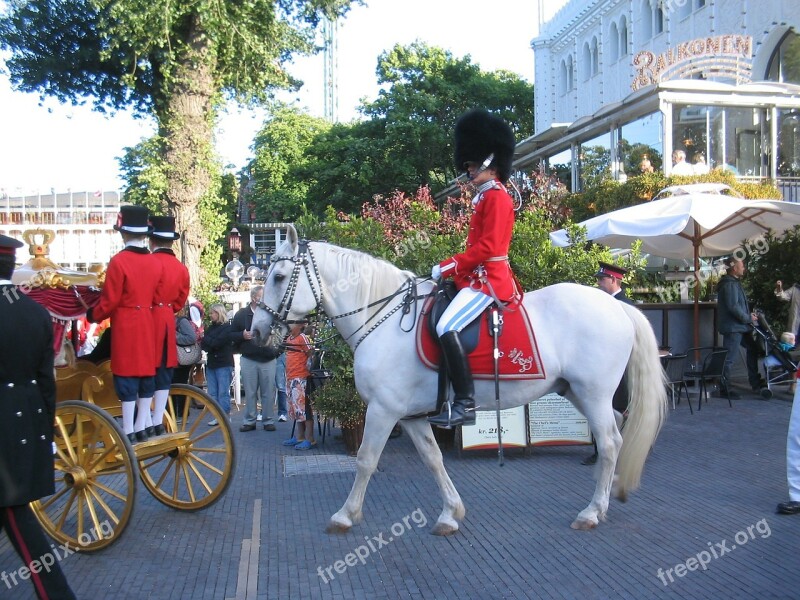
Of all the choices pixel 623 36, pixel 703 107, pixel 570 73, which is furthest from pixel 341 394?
pixel 570 73

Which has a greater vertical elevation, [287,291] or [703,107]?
[703,107]

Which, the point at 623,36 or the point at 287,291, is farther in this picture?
the point at 623,36

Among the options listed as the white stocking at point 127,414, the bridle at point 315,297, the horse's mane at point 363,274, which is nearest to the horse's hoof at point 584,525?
the bridle at point 315,297

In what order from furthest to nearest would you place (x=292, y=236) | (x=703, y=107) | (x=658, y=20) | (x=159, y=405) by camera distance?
(x=658, y=20) < (x=703, y=107) < (x=159, y=405) < (x=292, y=236)

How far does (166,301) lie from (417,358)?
7.18 ft

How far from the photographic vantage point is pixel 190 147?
1730 centimetres

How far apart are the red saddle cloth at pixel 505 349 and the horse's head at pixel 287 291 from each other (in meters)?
0.92

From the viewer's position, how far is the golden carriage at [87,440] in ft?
18.4

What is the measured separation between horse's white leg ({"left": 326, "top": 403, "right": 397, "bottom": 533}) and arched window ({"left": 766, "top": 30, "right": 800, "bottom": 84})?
71.4 ft

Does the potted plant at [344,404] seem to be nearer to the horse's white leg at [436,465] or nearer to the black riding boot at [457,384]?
the horse's white leg at [436,465]

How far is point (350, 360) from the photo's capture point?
9.12 meters

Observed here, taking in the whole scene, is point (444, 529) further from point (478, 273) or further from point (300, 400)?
point (300, 400)

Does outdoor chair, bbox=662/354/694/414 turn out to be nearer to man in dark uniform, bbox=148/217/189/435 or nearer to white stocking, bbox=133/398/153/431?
man in dark uniform, bbox=148/217/189/435

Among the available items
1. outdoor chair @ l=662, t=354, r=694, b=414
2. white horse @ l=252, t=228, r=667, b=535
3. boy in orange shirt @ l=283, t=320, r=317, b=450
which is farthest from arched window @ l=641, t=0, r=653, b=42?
white horse @ l=252, t=228, r=667, b=535
